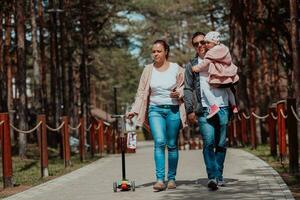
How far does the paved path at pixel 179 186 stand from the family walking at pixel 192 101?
334mm

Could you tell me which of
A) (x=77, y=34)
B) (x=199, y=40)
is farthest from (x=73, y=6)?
(x=199, y=40)

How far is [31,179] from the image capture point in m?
12.8

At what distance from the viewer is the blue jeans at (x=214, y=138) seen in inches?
348

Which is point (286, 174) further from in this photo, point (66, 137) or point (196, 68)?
point (66, 137)

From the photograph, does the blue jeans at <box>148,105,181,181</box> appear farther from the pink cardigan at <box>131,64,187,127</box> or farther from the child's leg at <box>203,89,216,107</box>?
the child's leg at <box>203,89,216,107</box>

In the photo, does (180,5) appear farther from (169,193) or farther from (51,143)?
(169,193)

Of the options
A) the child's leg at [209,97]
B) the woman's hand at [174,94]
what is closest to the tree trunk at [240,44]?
the woman's hand at [174,94]

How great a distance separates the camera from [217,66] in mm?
8812

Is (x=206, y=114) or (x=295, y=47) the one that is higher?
(x=295, y=47)

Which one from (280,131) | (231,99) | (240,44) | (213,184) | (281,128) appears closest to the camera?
(213,184)

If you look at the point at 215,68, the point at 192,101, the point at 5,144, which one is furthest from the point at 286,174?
the point at 5,144

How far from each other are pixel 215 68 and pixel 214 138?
3.09 feet

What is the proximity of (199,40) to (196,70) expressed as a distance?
0.47m

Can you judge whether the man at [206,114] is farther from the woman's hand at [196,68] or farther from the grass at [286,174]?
the grass at [286,174]
